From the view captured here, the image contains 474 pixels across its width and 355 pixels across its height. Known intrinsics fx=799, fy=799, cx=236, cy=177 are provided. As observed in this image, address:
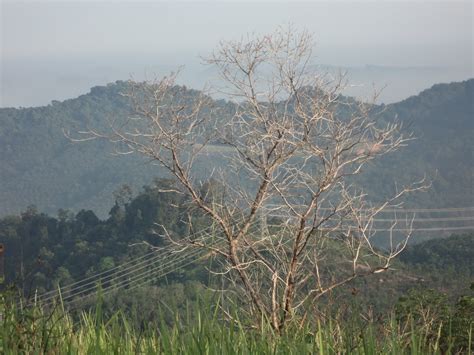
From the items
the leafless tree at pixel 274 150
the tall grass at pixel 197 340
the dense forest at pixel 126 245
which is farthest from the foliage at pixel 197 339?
the dense forest at pixel 126 245

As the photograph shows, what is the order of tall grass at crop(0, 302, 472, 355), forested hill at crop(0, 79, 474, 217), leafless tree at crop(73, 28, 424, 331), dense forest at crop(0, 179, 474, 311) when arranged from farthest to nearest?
Result: forested hill at crop(0, 79, 474, 217) < dense forest at crop(0, 179, 474, 311) < leafless tree at crop(73, 28, 424, 331) < tall grass at crop(0, 302, 472, 355)

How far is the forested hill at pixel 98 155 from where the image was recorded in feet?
151

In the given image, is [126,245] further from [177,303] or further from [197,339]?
[197,339]

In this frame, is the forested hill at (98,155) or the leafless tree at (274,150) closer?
the leafless tree at (274,150)

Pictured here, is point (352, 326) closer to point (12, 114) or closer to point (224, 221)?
point (224, 221)

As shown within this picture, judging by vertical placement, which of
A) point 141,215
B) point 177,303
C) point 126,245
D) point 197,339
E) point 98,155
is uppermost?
point 197,339

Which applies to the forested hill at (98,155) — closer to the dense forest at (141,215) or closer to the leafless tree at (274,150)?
the dense forest at (141,215)

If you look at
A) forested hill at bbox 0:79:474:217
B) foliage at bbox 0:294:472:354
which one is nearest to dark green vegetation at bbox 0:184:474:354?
foliage at bbox 0:294:472:354

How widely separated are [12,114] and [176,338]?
60.9 meters

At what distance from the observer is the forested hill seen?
46.0 metres

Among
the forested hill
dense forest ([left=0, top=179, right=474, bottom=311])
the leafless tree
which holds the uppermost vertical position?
the leafless tree

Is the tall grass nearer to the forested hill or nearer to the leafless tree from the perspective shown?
the leafless tree

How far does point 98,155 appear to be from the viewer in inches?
2175

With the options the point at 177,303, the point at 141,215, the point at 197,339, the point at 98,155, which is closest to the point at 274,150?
the point at 177,303
